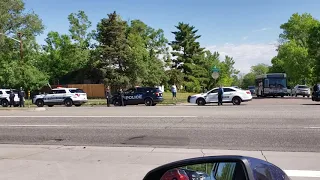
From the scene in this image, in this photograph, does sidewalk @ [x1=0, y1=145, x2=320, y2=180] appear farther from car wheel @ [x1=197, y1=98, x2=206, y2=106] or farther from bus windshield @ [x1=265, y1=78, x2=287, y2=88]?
bus windshield @ [x1=265, y1=78, x2=287, y2=88]

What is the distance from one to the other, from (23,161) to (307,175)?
5.94 metres

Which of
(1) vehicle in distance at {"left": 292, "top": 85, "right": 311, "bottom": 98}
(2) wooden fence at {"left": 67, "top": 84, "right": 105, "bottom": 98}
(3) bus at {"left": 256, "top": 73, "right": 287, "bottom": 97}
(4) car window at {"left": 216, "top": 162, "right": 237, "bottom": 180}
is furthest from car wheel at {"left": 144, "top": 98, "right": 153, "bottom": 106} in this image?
(1) vehicle in distance at {"left": 292, "top": 85, "right": 311, "bottom": 98}

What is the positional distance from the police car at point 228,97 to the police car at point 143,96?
2.81 metres

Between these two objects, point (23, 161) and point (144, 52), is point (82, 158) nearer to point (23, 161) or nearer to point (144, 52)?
point (23, 161)

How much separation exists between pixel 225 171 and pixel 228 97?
1044 inches

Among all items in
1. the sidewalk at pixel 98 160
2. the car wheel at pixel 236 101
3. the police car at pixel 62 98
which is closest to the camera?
the sidewalk at pixel 98 160

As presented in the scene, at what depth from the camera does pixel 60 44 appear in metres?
71.2

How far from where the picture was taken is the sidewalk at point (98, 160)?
6.90 meters

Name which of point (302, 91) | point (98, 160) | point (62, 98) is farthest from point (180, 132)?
point (302, 91)

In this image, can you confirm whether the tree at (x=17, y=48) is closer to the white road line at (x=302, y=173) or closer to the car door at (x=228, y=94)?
the car door at (x=228, y=94)

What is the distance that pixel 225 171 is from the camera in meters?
2.21

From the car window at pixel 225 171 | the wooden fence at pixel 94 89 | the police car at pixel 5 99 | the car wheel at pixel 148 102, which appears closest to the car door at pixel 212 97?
the car wheel at pixel 148 102

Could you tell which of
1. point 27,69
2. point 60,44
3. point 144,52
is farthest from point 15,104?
point 60,44

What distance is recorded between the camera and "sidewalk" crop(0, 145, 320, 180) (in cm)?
690
